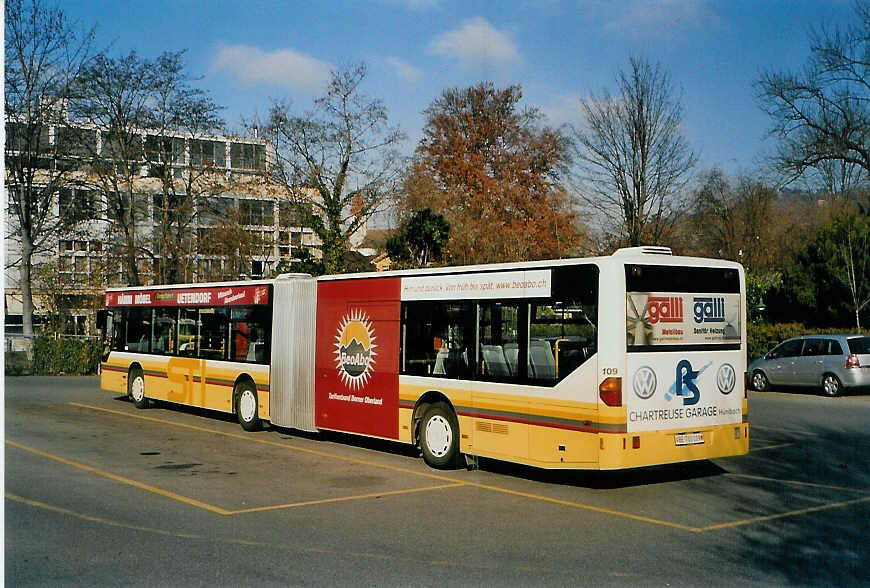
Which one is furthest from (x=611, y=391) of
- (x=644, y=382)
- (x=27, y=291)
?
(x=27, y=291)

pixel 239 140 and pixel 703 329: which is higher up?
pixel 239 140

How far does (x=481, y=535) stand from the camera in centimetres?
850

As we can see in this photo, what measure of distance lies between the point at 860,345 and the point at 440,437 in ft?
52.5

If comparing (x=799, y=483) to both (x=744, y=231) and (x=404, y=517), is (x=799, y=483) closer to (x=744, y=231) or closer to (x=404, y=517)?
(x=404, y=517)

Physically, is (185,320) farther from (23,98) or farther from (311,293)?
(23,98)

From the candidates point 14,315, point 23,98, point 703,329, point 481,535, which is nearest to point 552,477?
point 703,329

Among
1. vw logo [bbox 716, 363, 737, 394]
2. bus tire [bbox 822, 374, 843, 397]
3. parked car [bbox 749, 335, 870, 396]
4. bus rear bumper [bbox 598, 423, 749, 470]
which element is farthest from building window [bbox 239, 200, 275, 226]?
bus rear bumper [bbox 598, 423, 749, 470]

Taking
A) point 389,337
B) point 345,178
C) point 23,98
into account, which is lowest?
point 389,337

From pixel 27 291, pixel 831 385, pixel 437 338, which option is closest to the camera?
pixel 437 338

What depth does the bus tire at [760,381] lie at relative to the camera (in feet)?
87.1

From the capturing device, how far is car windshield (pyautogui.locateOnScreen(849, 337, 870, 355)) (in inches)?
947

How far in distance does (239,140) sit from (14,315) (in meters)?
47.3

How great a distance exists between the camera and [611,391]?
10.4 m

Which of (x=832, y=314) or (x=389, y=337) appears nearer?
(x=389, y=337)
